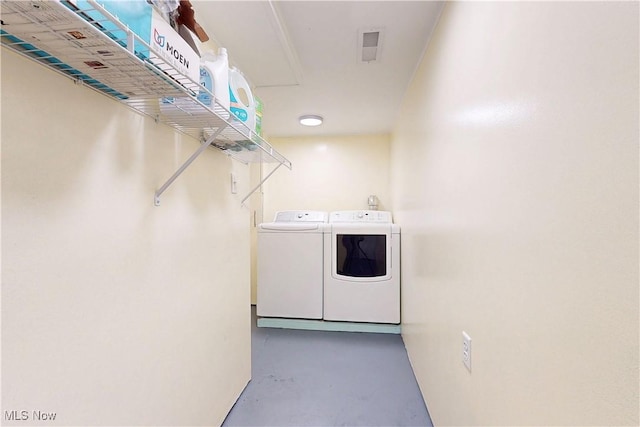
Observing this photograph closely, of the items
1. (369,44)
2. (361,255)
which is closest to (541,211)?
(369,44)

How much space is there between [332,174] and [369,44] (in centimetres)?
214

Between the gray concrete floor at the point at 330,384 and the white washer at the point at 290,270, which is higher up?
the white washer at the point at 290,270

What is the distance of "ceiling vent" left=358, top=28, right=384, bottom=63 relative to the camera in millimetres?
1598

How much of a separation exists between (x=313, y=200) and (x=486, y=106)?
9.68 feet

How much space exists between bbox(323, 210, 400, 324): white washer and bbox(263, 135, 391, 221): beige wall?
80 centimetres

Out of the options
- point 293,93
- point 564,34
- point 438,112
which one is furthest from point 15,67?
point 293,93

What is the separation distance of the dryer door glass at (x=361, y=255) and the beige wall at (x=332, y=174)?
33.1 inches

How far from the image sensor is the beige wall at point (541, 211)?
484 millimetres

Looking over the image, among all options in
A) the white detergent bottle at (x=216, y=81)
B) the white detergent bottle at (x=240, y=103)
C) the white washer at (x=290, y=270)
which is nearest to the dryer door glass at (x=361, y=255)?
the white washer at (x=290, y=270)

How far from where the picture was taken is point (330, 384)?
2.03 m

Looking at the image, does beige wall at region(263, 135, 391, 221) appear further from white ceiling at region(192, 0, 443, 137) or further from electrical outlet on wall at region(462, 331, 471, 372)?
electrical outlet on wall at region(462, 331, 471, 372)

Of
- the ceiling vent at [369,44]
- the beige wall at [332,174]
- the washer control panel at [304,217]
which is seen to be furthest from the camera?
the beige wall at [332,174]

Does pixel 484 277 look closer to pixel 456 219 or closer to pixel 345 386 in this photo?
pixel 456 219

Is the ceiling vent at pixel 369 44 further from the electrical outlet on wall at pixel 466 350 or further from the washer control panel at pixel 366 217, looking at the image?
the washer control panel at pixel 366 217
